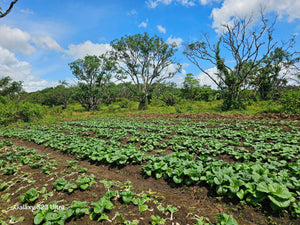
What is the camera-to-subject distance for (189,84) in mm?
37375

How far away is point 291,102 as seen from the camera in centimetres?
1209

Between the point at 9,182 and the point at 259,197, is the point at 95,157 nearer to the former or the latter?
the point at 9,182

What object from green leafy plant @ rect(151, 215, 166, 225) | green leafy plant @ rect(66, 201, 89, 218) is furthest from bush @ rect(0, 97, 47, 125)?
green leafy plant @ rect(151, 215, 166, 225)

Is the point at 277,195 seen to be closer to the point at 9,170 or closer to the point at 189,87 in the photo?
the point at 9,170

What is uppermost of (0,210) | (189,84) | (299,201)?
(189,84)

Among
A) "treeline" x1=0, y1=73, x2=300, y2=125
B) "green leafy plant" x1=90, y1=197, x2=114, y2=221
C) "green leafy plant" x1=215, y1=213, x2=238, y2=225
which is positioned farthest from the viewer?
"treeline" x1=0, y1=73, x2=300, y2=125

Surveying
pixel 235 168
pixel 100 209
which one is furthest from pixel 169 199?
pixel 235 168

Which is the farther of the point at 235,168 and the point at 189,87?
the point at 189,87

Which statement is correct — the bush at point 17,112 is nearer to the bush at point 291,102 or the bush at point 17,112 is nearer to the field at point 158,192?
the field at point 158,192

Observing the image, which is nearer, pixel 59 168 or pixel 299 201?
pixel 299 201

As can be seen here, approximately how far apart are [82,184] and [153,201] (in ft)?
5.31

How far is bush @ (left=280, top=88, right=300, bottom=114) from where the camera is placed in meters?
11.8

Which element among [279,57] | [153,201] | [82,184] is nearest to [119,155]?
[82,184]

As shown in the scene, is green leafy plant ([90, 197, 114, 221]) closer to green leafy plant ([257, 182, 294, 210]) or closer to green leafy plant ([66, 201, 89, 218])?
green leafy plant ([66, 201, 89, 218])
